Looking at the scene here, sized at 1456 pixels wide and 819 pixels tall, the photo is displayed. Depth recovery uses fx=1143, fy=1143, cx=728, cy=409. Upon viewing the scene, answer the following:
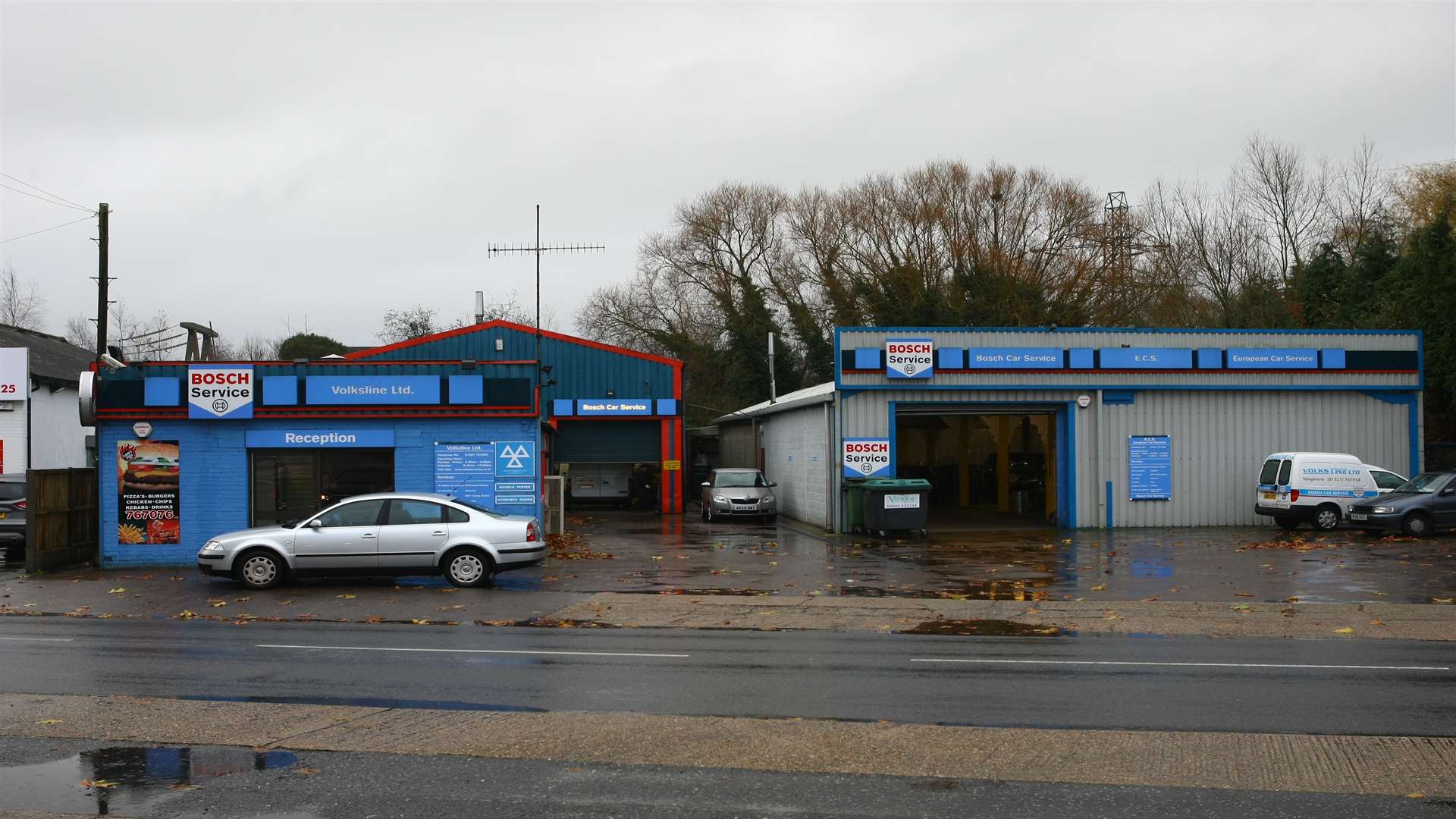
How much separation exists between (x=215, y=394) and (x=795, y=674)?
1541cm

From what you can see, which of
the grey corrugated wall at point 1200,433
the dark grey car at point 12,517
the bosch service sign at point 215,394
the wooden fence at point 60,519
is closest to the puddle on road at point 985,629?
the bosch service sign at point 215,394

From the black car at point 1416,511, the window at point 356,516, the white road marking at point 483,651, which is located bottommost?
the white road marking at point 483,651

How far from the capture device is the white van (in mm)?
25438

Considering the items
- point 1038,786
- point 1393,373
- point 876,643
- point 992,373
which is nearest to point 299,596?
point 876,643

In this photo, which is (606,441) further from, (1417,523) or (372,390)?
(1417,523)

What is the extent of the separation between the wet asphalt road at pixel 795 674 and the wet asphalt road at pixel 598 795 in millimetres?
1615

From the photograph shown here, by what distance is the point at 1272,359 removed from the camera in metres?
28.2

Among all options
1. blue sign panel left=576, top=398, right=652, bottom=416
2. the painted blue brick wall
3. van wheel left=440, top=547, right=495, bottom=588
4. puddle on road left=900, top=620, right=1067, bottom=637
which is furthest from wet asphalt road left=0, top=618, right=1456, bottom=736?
blue sign panel left=576, top=398, right=652, bottom=416

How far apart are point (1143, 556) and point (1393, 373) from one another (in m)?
12.2

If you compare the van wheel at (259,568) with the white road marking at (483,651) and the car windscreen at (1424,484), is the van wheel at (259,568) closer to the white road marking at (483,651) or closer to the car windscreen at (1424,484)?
the white road marking at (483,651)

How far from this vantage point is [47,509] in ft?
66.3

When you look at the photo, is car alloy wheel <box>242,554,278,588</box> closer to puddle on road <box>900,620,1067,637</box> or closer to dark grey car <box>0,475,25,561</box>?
dark grey car <box>0,475,25,561</box>

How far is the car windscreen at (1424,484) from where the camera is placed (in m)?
24.4

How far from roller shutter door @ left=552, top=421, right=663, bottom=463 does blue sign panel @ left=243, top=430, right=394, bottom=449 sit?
17776 millimetres
